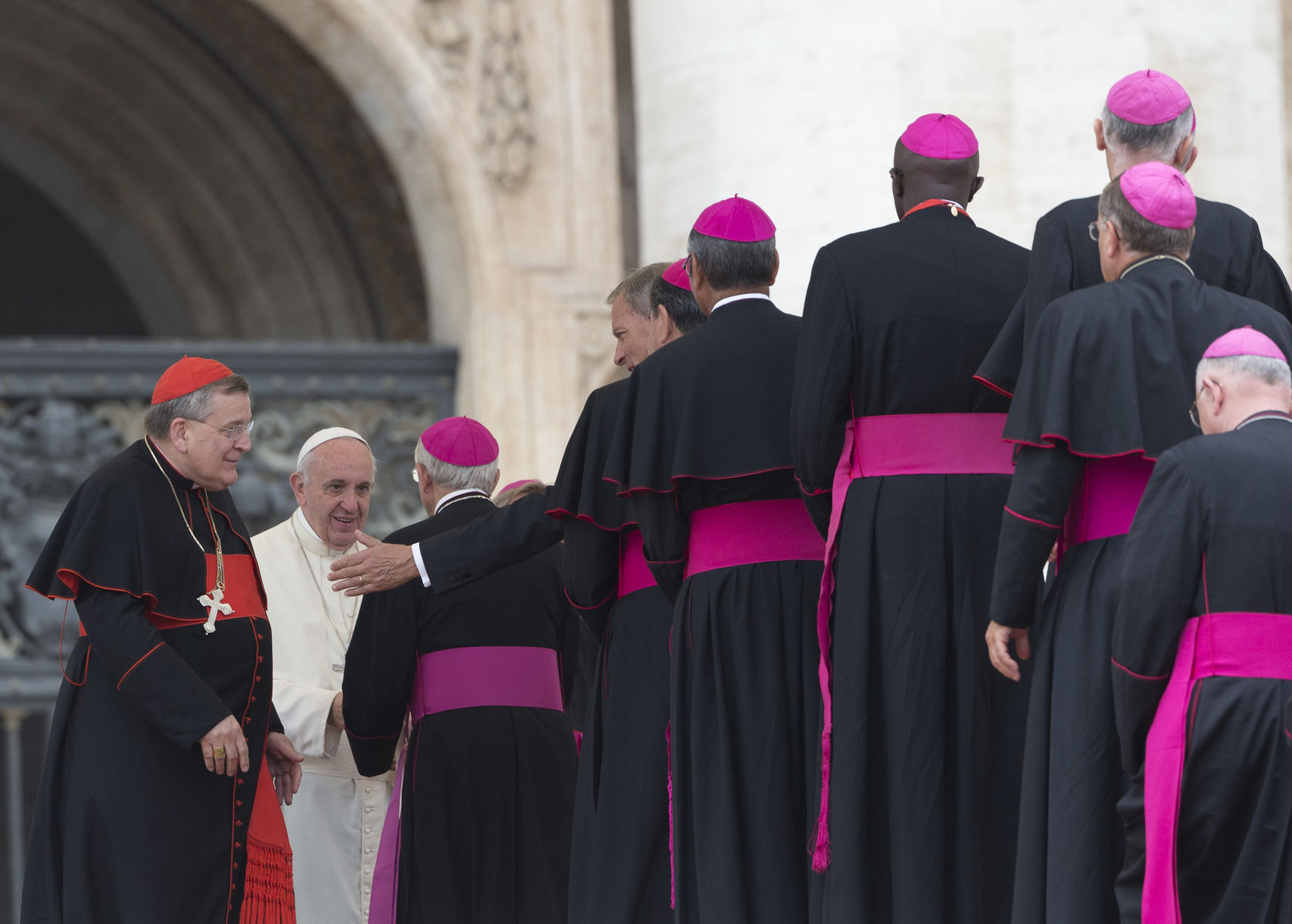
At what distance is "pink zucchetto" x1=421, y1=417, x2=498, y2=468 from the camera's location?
17.6 ft

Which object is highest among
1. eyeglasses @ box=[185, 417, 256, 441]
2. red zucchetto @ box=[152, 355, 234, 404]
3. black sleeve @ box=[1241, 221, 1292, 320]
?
black sleeve @ box=[1241, 221, 1292, 320]

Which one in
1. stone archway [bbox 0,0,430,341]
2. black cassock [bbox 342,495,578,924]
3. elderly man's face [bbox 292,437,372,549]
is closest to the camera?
black cassock [bbox 342,495,578,924]

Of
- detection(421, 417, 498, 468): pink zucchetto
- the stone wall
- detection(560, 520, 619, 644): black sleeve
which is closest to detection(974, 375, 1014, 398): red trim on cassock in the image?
detection(560, 520, 619, 644): black sleeve

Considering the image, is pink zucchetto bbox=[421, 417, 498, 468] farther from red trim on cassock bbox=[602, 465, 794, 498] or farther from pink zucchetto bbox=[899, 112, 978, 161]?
pink zucchetto bbox=[899, 112, 978, 161]

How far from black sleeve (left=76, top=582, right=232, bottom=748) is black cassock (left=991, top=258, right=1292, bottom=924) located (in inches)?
72.2

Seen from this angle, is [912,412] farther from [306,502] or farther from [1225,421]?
[306,502]

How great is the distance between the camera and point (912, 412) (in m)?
4.14

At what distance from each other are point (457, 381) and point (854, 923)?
4.62 meters

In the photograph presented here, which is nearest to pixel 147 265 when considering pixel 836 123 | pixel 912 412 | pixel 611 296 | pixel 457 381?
pixel 457 381

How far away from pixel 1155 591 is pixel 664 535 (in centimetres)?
122

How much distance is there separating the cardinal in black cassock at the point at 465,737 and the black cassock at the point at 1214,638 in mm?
2001

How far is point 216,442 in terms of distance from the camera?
493 centimetres

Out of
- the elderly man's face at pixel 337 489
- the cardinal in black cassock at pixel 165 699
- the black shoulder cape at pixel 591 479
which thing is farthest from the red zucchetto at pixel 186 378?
the black shoulder cape at pixel 591 479

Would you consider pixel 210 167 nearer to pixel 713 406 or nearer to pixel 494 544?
pixel 494 544
